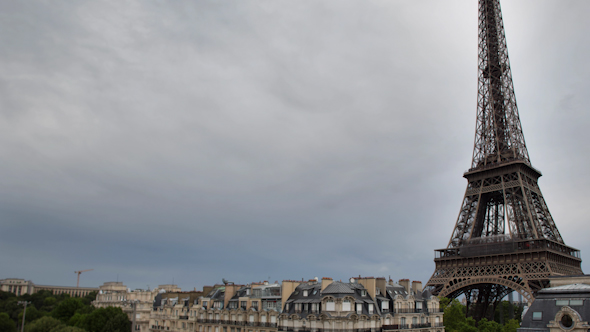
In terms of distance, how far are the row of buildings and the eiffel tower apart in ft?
56.3

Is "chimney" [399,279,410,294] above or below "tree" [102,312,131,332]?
above

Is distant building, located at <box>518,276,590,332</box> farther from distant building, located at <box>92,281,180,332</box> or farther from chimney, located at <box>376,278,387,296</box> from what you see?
distant building, located at <box>92,281,180,332</box>

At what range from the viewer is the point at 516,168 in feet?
205

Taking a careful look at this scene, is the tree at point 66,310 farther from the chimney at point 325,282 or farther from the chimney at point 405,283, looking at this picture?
the chimney at point 405,283

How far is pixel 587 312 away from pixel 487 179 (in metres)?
43.6

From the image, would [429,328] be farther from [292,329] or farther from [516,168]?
[516,168]

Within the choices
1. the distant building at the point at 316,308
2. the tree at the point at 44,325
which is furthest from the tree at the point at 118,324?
the distant building at the point at 316,308

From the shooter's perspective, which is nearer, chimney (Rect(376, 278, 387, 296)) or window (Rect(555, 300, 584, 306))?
window (Rect(555, 300, 584, 306))

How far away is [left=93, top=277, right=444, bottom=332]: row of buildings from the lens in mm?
34625

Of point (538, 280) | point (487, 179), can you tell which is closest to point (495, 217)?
point (487, 179)

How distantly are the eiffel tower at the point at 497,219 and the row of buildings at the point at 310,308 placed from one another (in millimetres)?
17156

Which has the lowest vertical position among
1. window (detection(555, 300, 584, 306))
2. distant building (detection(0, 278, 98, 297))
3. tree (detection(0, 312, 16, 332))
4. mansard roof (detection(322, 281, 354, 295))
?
tree (detection(0, 312, 16, 332))

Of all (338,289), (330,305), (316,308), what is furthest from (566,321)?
(316,308)

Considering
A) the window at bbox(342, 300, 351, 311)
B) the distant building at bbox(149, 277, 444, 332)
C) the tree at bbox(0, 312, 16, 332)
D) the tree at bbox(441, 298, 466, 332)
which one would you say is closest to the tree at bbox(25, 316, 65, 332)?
the tree at bbox(0, 312, 16, 332)
